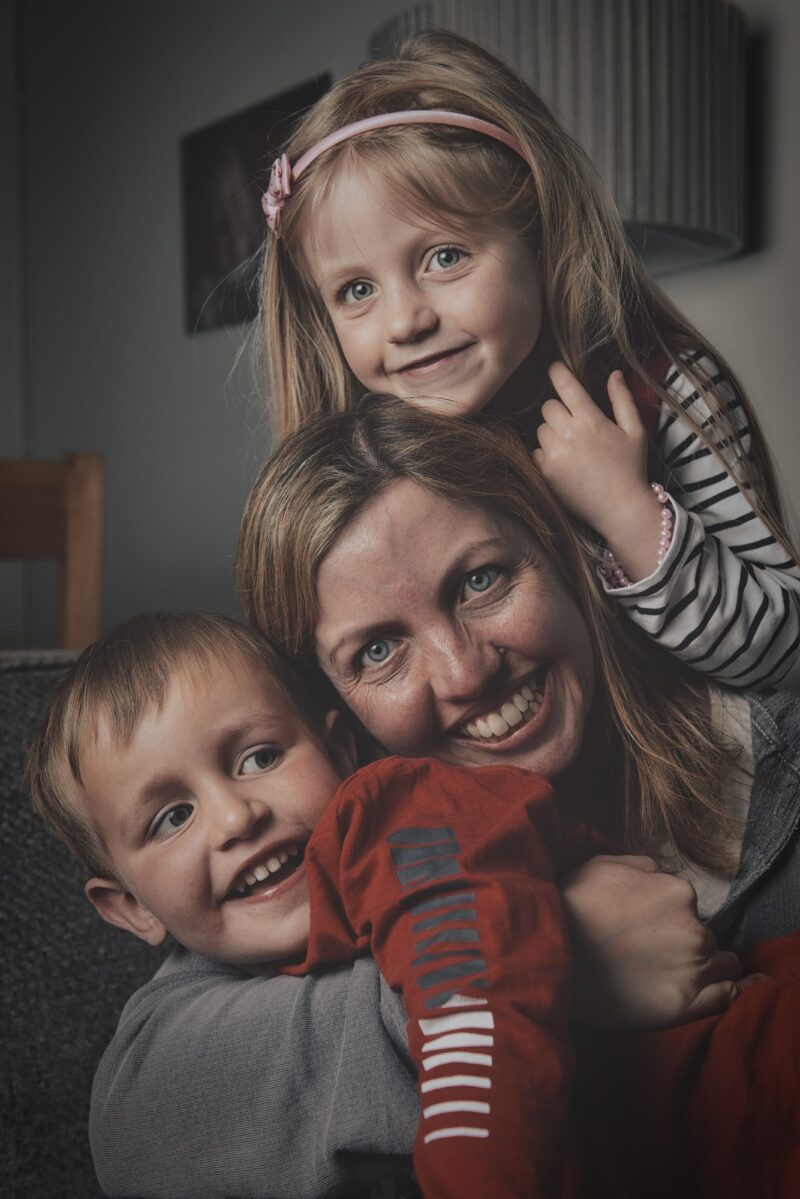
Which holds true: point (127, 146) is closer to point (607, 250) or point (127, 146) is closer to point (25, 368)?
point (25, 368)

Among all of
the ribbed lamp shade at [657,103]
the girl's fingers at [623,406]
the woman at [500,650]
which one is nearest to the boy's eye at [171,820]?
the woman at [500,650]

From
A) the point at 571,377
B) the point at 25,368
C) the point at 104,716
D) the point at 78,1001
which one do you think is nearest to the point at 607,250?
the point at 571,377

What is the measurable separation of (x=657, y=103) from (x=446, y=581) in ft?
1.16

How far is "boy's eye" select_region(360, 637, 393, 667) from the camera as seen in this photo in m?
0.58

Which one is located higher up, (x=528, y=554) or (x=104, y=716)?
(x=528, y=554)

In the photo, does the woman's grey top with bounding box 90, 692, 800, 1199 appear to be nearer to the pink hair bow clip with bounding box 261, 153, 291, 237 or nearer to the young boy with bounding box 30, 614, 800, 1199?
the young boy with bounding box 30, 614, 800, 1199

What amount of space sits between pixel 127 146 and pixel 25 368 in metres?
0.30

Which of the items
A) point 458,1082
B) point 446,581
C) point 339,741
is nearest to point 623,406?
point 446,581

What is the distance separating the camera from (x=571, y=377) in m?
0.60

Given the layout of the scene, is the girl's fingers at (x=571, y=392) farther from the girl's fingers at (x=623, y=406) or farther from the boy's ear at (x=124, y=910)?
the boy's ear at (x=124, y=910)

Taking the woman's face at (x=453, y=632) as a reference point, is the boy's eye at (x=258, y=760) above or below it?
below

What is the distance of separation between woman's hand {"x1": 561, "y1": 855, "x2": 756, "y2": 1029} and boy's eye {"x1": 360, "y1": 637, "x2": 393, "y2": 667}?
0.49 feet

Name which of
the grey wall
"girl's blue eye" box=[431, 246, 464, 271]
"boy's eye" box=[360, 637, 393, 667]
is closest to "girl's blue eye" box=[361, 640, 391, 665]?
"boy's eye" box=[360, 637, 393, 667]

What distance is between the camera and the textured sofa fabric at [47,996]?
0.76 meters
